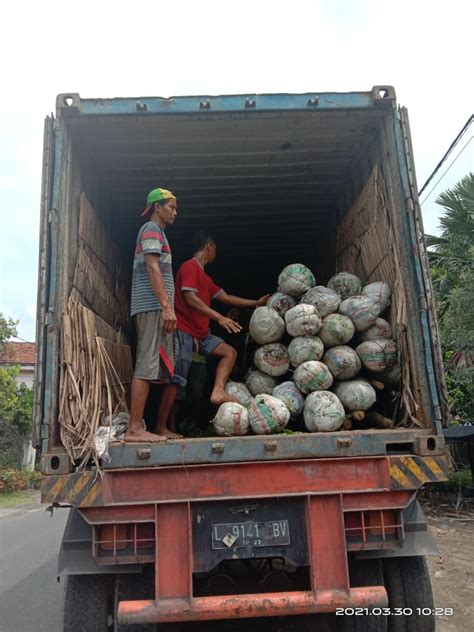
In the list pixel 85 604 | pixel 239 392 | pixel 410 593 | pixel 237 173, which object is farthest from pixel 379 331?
pixel 85 604

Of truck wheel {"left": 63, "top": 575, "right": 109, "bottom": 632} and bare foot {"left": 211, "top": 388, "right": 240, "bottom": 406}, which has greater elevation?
bare foot {"left": 211, "top": 388, "right": 240, "bottom": 406}

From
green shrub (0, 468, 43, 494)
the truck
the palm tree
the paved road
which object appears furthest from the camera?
green shrub (0, 468, 43, 494)

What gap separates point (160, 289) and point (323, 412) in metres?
1.19

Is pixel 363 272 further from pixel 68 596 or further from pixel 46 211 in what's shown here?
pixel 68 596

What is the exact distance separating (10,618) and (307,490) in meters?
2.99

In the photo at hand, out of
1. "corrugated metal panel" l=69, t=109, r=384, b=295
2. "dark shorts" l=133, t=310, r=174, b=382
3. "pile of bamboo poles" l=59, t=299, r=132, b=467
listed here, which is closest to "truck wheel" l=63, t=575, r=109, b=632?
"pile of bamboo poles" l=59, t=299, r=132, b=467

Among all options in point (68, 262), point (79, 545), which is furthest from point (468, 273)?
point (79, 545)

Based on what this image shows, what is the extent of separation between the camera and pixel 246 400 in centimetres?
360

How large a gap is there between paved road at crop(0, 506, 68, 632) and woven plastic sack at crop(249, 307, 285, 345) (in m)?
2.54

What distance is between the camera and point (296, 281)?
12.9 ft

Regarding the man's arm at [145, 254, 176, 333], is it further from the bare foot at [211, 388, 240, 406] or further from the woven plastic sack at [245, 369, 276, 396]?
the woven plastic sack at [245, 369, 276, 396]

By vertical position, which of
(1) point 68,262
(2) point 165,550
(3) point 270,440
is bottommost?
(2) point 165,550

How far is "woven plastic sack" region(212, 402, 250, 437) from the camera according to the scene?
3.04m

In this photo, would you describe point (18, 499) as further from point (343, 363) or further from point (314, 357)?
point (343, 363)
